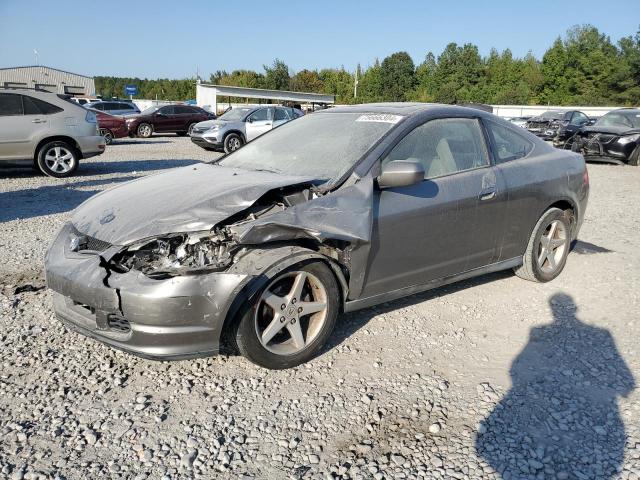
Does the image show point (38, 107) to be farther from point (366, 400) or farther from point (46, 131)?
point (366, 400)

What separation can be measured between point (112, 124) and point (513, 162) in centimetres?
1831

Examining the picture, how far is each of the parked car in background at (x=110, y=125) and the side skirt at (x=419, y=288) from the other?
17918 millimetres

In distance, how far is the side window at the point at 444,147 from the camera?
142 inches

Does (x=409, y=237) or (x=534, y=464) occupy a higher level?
(x=409, y=237)

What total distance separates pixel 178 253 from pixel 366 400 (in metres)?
1.35

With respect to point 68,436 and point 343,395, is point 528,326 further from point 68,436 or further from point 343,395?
point 68,436

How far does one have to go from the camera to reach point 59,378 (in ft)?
9.68

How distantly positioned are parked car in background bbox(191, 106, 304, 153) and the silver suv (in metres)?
5.82

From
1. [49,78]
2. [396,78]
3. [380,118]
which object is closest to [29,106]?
[380,118]

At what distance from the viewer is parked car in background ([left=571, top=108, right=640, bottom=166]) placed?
1376 cm

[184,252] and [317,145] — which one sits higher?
[317,145]

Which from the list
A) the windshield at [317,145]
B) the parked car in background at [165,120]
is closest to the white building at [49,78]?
the parked car in background at [165,120]

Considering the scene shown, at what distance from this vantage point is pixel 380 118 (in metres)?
3.83

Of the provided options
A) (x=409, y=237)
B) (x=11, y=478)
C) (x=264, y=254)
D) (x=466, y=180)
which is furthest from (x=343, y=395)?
(x=466, y=180)
